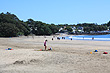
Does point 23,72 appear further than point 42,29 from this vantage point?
No

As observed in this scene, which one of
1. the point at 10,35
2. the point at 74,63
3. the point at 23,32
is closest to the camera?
the point at 74,63

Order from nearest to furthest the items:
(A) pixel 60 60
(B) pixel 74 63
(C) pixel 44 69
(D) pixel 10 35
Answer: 1. (C) pixel 44 69
2. (B) pixel 74 63
3. (A) pixel 60 60
4. (D) pixel 10 35

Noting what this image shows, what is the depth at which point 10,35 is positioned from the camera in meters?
78.9

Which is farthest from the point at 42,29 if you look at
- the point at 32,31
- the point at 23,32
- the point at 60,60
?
the point at 60,60

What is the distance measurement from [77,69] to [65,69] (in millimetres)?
719

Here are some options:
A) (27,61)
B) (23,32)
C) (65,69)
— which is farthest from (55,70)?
(23,32)

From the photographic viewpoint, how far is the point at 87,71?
33.2 ft

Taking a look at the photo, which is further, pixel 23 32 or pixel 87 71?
pixel 23 32

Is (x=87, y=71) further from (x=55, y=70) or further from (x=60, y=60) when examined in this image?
(x=60, y=60)

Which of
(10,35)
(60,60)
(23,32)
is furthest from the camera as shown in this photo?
(23,32)

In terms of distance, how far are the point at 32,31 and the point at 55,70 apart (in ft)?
345

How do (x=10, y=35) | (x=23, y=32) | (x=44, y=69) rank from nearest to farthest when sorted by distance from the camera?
(x=44, y=69), (x=10, y=35), (x=23, y=32)

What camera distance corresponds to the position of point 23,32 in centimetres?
9512

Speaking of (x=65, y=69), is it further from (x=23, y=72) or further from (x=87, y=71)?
(x=23, y=72)
